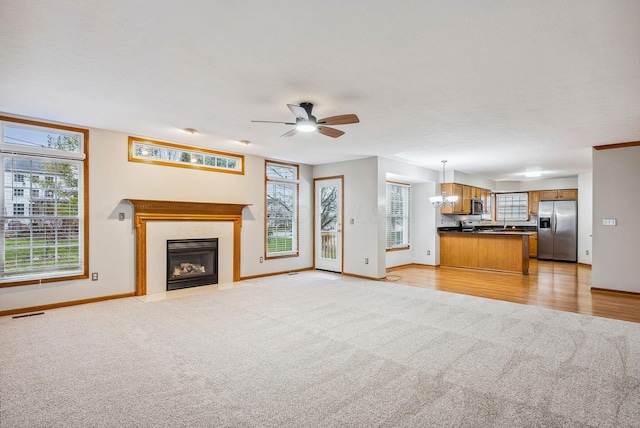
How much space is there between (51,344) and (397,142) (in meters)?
5.31

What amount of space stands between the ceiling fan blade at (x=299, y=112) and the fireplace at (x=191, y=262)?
11.8 ft

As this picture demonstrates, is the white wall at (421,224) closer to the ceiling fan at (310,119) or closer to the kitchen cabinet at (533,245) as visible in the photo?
the kitchen cabinet at (533,245)

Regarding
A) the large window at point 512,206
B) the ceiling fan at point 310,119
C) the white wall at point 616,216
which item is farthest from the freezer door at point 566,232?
the ceiling fan at point 310,119

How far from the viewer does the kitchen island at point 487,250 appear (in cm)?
758

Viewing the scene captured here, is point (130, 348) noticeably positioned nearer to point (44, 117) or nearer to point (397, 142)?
point (44, 117)

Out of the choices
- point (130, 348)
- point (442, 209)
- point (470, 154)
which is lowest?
point (130, 348)

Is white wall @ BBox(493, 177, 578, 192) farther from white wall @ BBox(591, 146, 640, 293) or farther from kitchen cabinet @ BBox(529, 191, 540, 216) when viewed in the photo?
white wall @ BBox(591, 146, 640, 293)

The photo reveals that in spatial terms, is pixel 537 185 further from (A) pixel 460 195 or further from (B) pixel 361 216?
(B) pixel 361 216

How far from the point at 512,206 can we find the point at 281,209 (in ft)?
27.3

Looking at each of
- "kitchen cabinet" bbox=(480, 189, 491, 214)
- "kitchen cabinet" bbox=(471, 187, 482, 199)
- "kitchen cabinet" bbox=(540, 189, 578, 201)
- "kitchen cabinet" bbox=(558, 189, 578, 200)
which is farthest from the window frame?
"kitchen cabinet" bbox=(558, 189, 578, 200)

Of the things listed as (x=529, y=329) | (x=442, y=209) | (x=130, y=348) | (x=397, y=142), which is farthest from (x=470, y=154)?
(x=130, y=348)

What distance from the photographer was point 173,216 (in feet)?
18.9

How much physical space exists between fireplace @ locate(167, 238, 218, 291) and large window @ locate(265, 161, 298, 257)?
1.33 m

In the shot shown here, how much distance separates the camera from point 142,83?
10.7 ft
